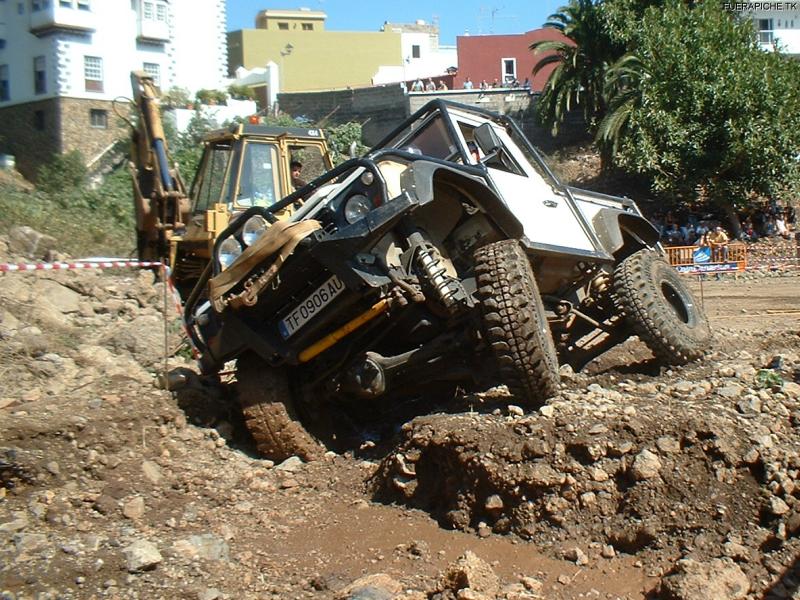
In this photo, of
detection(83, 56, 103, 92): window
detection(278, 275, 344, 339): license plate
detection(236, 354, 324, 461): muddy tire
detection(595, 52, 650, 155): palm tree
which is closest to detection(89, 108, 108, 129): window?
detection(83, 56, 103, 92): window

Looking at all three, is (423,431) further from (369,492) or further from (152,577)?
(152,577)

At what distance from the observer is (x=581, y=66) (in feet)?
109

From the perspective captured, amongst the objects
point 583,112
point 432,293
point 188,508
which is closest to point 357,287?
point 432,293

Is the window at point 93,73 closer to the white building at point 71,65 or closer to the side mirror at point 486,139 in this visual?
the white building at point 71,65

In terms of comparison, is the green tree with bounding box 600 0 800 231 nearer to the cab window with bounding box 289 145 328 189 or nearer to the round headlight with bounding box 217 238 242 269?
the cab window with bounding box 289 145 328 189

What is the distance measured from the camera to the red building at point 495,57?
43.2 meters

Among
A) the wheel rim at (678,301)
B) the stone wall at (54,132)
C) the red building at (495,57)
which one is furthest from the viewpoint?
the red building at (495,57)

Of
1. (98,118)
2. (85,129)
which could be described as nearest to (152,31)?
(98,118)

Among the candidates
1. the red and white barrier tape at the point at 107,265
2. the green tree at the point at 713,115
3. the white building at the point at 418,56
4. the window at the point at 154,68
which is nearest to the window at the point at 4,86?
the window at the point at 154,68

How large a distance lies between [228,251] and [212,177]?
10.3 feet

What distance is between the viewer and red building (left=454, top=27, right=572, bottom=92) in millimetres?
43250

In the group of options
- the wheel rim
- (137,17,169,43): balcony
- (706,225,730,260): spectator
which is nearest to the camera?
the wheel rim

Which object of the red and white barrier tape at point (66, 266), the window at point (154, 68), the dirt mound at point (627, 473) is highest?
the window at point (154, 68)

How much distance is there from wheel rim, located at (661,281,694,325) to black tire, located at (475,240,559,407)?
2.56m
